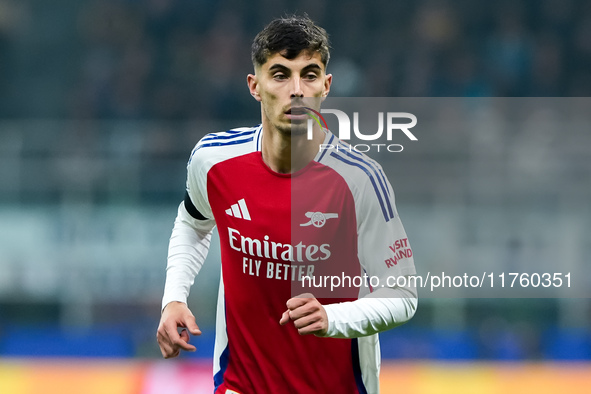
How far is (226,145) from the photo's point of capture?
3.60 meters

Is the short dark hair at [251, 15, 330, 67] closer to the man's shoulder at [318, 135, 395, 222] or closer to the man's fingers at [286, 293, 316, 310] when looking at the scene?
the man's shoulder at [318, 135, 395, 222]

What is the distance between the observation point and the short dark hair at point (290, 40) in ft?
10.8

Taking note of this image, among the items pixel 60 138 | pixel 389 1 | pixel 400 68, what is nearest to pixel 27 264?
pixel 60 138

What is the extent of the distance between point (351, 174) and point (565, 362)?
416 cm

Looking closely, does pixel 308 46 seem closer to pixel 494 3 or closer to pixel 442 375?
pixel 442 375

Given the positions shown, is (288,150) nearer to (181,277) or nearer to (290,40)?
(290,40)

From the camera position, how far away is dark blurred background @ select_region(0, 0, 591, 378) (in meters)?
6.98

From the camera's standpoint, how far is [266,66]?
3355 millimetres

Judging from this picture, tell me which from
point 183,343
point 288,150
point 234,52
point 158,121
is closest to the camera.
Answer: point 183,343

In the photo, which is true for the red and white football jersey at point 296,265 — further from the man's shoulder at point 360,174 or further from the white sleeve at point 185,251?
the white sleeve at point 185,251

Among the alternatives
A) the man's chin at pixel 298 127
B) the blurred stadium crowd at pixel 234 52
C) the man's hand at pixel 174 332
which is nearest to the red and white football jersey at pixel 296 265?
the man's chin at pixel 298 127

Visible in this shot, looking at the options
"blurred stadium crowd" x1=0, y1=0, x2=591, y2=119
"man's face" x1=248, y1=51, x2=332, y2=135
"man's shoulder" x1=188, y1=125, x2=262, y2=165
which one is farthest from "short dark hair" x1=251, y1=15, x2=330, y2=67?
"blurred stadium crowd" x1=0, y1=0, x2=591, y2=119

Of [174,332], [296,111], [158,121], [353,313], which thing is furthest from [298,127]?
[158,121]

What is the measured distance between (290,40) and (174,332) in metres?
1.17
